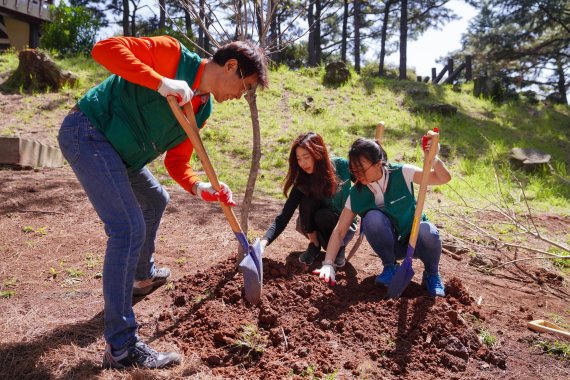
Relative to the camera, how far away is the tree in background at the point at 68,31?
41.8ft

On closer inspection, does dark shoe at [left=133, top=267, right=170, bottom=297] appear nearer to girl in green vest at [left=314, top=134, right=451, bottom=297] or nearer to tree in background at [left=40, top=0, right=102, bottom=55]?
girl in green vest at [left=314, top=134, right=451, bottom=297]

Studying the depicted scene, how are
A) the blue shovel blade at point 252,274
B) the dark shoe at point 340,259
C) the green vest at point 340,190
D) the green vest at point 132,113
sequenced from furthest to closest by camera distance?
the green vest at point 340,190
the dark shoe at point 340,259
the blue shovel blade at point 252,274
the green vest at point 132,113

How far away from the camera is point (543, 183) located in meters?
7.70

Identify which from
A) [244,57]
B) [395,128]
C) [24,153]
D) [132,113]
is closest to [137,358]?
[132,113]

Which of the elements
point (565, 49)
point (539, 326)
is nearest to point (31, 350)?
point (539, 326)

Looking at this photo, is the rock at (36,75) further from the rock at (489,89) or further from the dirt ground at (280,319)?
the rock at (489,89)

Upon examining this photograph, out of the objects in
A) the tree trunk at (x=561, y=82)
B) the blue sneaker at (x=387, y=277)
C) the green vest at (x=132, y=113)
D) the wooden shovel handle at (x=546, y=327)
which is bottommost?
the wooden shovel handle at (x=546, y=327)

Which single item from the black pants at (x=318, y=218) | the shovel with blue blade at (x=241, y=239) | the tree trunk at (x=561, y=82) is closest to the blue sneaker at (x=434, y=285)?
the black pants at (x=318, y=218)

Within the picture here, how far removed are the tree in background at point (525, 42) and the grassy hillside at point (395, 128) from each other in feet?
8.34

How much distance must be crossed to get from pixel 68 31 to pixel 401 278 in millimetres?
12536

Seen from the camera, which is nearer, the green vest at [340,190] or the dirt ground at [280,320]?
the dirt ground at [280,320]

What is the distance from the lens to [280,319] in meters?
2.57

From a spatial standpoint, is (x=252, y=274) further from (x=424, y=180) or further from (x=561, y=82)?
(x=561, y=82)

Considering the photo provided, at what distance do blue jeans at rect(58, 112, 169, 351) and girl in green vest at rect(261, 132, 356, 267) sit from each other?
52.3 inches
